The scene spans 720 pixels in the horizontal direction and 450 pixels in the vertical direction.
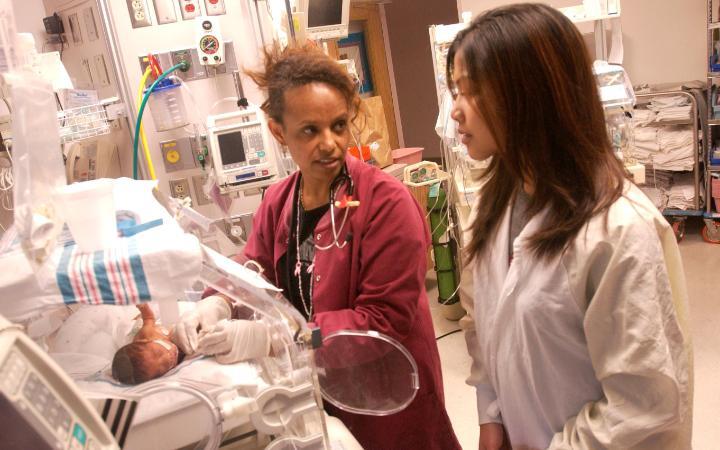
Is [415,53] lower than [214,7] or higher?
lower

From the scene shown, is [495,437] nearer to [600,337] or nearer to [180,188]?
[600,337]

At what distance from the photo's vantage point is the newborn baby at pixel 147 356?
Result: 98 cm

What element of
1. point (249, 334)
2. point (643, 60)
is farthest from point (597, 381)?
point (643, 60)

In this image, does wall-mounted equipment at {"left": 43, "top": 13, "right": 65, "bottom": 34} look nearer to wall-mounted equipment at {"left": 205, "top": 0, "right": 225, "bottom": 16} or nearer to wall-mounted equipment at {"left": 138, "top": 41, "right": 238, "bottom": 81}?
wall-mounted equipment at {"left": 138, "top": 41, "right": 238, "bottom": 81}

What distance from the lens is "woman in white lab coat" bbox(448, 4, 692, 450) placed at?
92cm

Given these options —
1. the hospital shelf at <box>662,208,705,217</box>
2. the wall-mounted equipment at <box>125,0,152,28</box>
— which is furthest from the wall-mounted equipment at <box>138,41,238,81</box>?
the hospital shelf at <box>662,208,705,217</box>

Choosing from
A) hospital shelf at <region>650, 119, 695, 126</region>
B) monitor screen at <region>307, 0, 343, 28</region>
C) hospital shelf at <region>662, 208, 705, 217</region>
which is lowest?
hospital shelf at <region>662, 208, 705, 217</region>

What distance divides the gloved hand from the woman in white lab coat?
1.72 ft

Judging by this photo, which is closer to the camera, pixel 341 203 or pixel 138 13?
pixel 341 203

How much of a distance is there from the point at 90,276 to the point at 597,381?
2.79 feet

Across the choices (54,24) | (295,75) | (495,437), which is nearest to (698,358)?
(495,437)

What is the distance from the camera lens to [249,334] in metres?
1.04

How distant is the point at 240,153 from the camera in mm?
2494

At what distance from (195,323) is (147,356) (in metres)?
0.09
